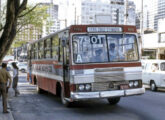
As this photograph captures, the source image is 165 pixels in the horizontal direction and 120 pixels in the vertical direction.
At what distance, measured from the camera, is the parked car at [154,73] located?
1650 centimetres

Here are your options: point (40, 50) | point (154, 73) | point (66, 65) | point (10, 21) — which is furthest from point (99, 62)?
point (154, 73)

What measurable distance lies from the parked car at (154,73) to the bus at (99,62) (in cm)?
682

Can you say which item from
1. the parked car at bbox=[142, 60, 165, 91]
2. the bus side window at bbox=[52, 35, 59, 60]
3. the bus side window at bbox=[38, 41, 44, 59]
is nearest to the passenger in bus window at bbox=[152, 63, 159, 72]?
the parked car at bbox=[142, 60, 165, 91]

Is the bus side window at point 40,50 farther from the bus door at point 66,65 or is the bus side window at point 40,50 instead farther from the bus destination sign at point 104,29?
the bus destination sign at point 104,29

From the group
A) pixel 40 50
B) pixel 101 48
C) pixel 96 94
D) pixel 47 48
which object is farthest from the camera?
pixel 40 50

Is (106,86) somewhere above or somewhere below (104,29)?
below

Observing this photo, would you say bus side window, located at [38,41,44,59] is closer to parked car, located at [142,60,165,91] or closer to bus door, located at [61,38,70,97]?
bus door, located at [61,38,70,97]

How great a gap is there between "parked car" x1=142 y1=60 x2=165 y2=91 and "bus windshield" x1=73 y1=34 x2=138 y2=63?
7033mm

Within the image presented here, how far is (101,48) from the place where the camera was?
9.62 m

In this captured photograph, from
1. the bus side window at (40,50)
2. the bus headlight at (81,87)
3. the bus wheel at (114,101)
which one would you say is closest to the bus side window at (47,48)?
the bus side window at (40,50)

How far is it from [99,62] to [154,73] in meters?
8.39

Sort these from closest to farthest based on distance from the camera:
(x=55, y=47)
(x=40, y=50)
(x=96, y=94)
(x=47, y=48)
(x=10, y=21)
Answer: (x=96, y=94)
(x=10, y=21)
(x=55, y=47)
(x=47, y=48)
(x=40, y=50)

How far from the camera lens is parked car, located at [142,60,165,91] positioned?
16.5 metres

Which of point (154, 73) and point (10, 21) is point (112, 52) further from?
point (154, 73)
